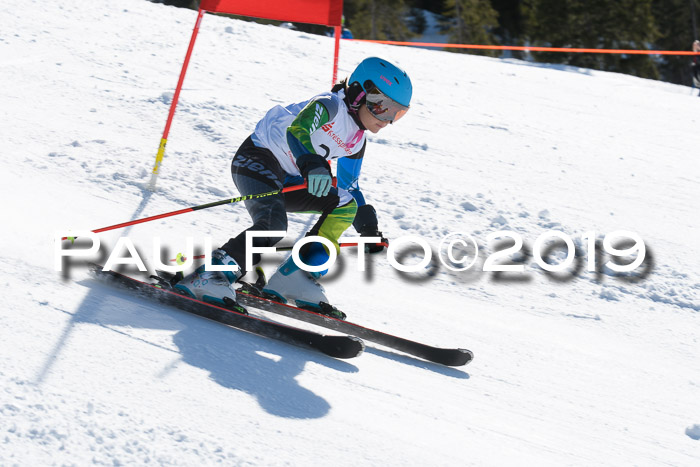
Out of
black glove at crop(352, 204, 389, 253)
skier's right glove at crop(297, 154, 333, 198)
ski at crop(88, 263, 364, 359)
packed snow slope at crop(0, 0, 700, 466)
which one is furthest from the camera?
black glove at crop(352, 204, 389, 253)

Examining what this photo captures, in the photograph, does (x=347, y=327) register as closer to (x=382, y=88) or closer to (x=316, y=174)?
(x=316, y=174)

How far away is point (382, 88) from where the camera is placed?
3963 millimetres

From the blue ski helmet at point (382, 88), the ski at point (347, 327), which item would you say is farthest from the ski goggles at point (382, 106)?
the ski at point (347, 327)

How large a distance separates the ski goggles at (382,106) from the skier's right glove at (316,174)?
0.47m

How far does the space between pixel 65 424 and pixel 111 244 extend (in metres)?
2.33

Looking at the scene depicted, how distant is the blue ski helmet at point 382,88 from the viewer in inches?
156

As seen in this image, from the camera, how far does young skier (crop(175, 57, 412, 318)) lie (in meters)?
3.86

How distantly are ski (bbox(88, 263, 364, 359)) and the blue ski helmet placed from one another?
51.2 inches

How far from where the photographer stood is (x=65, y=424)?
2.58m

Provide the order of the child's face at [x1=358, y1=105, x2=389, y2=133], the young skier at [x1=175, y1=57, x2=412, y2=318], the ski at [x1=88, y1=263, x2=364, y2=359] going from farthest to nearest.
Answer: the child's face at [x1=358, y1=105, x2=389, y2=133] < the young skier at [x1=175, y1=57, x2=412, y2=318] < the ski at [x1=88, y1=263, x2=364, y2=359]

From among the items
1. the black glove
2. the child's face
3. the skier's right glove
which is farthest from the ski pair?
the child's face

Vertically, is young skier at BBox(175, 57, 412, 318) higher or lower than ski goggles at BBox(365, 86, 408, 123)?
lower

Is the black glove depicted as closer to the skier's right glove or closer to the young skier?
the young skier

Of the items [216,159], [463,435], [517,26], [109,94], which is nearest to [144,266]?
[463,435]
